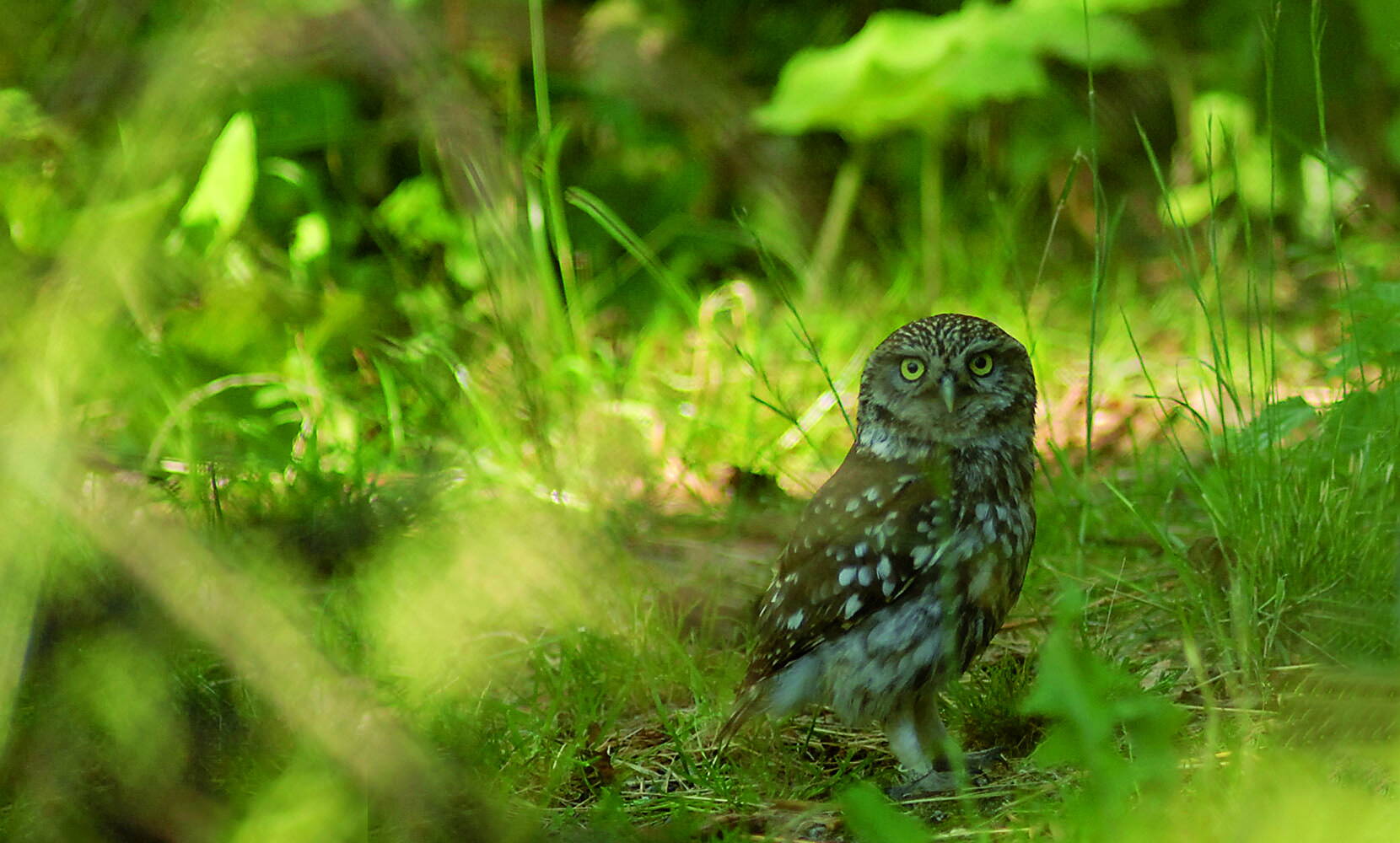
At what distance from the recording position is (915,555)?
2559 mm

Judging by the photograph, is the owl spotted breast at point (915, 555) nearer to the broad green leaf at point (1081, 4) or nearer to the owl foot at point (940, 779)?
the owl foot at point (940, 779)

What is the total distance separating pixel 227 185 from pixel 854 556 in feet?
8.19

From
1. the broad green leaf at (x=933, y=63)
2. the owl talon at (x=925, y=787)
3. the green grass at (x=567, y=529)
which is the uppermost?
the broad green leaf at (x=933, y=63)

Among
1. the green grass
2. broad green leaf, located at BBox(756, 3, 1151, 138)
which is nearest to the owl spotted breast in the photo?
the green grass

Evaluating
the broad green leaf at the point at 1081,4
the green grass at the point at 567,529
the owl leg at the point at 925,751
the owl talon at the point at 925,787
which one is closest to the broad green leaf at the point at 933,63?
the broad green leaf at the point at 1081,4

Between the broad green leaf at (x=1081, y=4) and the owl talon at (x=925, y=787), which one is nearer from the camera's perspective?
the owl talon at (x=925, y=787)

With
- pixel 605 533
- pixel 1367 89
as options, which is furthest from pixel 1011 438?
pixel 1367 89

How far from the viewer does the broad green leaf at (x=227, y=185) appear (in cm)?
411

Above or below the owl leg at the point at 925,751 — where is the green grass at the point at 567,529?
above

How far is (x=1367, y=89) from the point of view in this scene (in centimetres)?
465

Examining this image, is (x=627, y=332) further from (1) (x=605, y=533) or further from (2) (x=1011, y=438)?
(2) (x=1011, y=438)

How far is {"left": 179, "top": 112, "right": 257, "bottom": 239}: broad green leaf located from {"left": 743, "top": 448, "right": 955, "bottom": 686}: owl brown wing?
7.49 ft

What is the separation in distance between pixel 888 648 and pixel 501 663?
925 millimetres

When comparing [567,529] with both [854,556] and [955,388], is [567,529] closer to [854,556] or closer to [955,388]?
[854,556]
